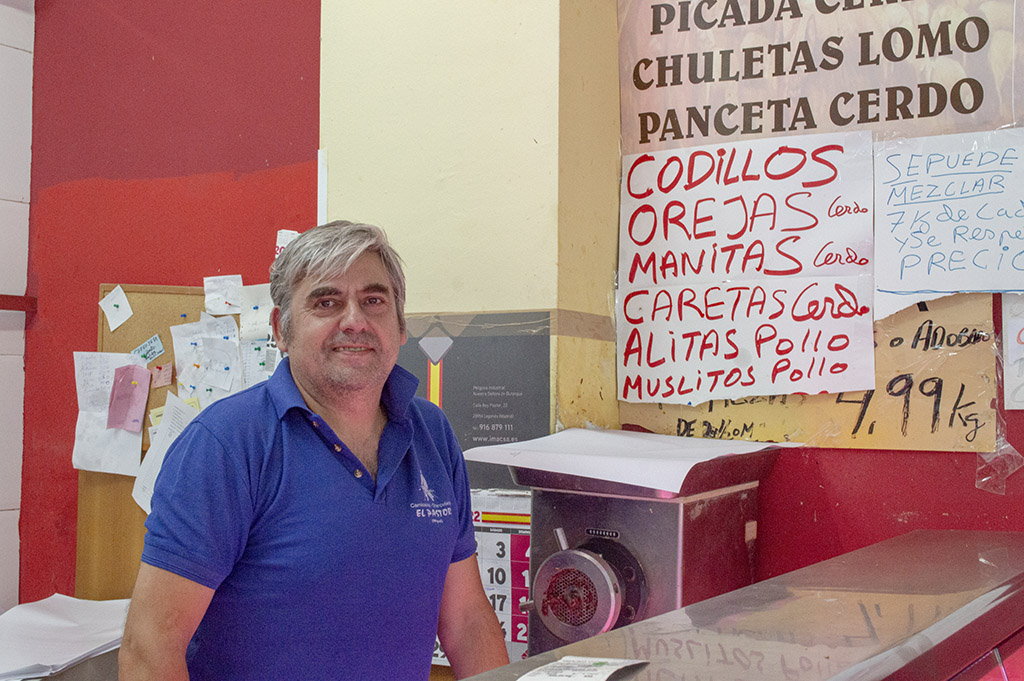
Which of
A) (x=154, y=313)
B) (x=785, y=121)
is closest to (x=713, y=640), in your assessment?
(x=785, y=121)

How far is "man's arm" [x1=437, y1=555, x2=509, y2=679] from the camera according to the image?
137cm

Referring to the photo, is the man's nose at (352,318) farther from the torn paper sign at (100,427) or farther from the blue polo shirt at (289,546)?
the torn paper sign at (100,427)

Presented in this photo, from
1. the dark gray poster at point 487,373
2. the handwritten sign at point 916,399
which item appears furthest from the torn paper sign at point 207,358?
the handwritten sign at point 916,399

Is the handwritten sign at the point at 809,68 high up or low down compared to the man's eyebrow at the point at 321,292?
up

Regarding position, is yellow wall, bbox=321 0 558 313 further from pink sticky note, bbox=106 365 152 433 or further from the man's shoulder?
pink sticky note, bbox=106 365 152 433

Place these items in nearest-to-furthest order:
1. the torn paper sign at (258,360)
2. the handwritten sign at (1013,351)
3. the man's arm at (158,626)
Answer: the man's arm at (158,626) < the handwritten sign at (1013,351) < the torn paper sign at (258,360)

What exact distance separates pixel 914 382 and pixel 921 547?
412 mm

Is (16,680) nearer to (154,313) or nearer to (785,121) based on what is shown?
(154,313)

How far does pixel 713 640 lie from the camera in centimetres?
77

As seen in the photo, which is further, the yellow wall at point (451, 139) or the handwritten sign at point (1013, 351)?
the yellow wall at point (451, 139)

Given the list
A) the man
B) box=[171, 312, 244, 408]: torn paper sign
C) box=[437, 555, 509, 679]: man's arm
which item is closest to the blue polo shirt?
the man

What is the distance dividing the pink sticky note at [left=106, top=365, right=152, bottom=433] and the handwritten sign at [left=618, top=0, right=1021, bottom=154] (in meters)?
1.42

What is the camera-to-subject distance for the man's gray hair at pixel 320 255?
4.14 ft

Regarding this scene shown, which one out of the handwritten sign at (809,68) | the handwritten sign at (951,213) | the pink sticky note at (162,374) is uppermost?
the handwritten sign at (809,68)
